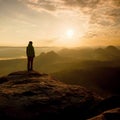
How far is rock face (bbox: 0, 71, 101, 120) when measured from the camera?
1355 cm

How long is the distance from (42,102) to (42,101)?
112 mm

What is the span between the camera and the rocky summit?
44.4 feet

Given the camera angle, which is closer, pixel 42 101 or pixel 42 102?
pixel 42 102

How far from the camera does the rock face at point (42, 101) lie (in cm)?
1355

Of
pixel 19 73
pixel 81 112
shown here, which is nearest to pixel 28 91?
pixel 81 112

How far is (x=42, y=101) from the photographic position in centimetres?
1460

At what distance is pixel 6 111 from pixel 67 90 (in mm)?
5429

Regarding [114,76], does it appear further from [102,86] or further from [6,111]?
[6,111]

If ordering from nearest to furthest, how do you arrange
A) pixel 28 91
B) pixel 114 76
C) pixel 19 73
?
1. pixel 28 91
2. pixel 19 73
3. pixel 114 76

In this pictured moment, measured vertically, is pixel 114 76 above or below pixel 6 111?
below

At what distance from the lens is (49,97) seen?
1530 centimetres

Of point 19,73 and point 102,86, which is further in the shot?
point 102,86

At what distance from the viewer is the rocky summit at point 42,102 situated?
44.4 feet

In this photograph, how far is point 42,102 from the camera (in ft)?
47.6
